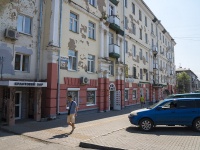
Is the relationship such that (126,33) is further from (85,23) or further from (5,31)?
(5,31)

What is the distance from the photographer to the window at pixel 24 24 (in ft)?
45.8

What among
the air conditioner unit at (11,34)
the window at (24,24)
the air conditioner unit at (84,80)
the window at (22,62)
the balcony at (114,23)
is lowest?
the air conditioner unit at (84,80)

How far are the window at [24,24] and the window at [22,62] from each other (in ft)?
5.52

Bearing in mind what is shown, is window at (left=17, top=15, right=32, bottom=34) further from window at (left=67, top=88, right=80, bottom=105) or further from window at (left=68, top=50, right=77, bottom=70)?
window at (left=67, top=88, right=80, bottom=105)

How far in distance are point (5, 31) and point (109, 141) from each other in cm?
892

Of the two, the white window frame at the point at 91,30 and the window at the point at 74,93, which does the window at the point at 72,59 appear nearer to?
the window at the point at 74,93

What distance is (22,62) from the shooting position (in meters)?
14.1

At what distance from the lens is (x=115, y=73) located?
2400cm

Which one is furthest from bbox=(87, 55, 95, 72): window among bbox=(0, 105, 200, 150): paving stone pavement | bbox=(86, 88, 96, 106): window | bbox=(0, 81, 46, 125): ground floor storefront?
bbox=(0, 105, 200, 150): paving stone pavement

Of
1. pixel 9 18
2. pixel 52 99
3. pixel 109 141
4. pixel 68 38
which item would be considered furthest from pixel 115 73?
pixel 109 141

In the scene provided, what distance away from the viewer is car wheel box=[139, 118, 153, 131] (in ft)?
36.6

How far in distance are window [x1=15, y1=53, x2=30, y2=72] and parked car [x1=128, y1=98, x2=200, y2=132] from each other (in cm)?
789

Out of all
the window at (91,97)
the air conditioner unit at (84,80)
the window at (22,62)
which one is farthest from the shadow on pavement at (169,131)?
the window at (22,62)

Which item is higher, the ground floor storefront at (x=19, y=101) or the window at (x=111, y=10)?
the window at (x=111, y=10)
